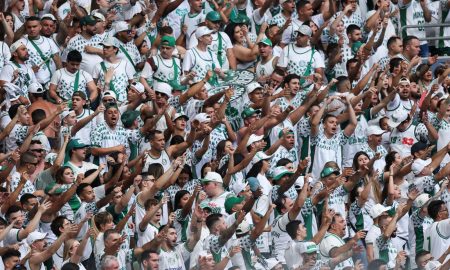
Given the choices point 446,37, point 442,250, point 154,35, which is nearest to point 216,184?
point 442,250

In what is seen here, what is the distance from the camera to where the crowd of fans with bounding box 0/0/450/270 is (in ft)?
65.5

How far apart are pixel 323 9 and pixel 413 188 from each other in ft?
12.3

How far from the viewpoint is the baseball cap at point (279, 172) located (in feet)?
71.5

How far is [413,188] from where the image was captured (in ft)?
73.8

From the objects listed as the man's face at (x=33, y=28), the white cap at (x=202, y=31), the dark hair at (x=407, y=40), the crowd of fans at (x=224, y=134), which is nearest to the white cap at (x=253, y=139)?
the crowd of fans at (x=224, y=134)

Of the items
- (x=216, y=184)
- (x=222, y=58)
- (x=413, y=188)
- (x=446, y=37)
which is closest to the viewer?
(x=216, y=184)

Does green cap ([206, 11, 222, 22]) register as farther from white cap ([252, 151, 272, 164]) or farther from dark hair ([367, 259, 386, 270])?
dark hair ([367, 259, 386, 270])

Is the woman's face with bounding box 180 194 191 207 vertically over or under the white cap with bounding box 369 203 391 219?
over

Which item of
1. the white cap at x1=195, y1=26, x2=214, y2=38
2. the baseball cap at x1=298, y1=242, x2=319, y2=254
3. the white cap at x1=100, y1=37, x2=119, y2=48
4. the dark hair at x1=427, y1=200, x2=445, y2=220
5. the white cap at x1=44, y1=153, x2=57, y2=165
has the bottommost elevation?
the dark hair at x1=427, y1=200, x2=445, y2=220

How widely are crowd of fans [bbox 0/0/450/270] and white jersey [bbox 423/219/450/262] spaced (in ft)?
0.05

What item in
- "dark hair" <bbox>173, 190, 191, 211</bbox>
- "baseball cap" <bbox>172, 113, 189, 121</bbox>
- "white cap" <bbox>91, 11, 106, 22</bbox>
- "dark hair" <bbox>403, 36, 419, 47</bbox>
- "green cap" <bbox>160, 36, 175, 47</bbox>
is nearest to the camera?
"dark hair" <bbox>173, 190, 191, 211</bbox>

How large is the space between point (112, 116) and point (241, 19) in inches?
144

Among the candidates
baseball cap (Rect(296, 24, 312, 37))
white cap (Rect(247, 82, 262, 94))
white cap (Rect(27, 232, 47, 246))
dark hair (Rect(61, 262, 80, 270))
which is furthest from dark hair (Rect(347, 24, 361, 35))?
dark hair (Rect(61, 262, 80, 270))

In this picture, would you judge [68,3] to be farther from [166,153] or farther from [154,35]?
[166,153]
